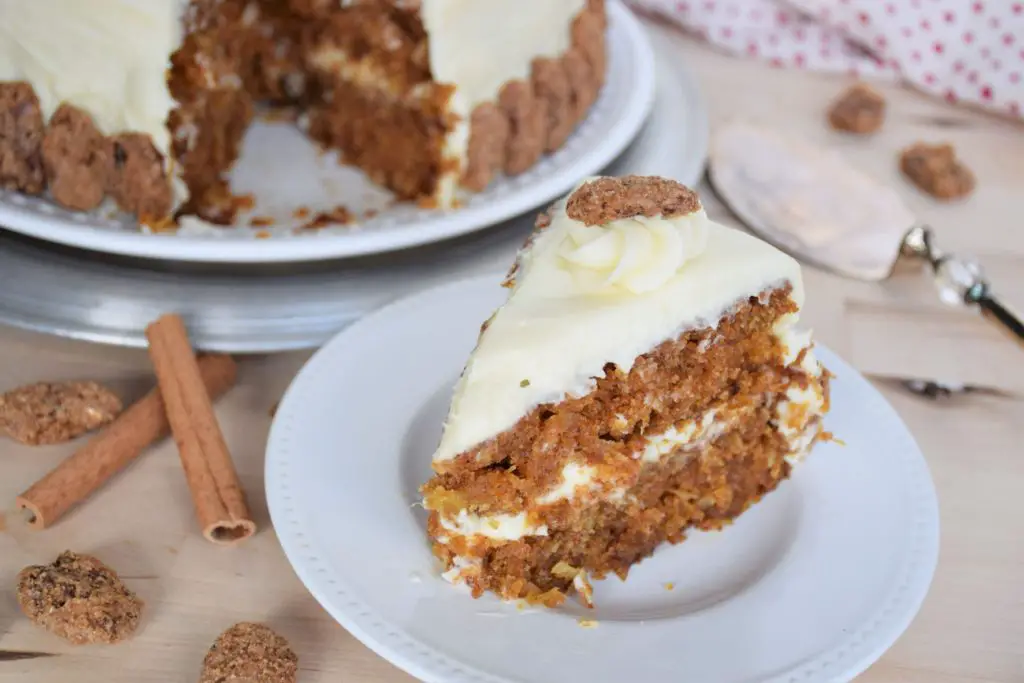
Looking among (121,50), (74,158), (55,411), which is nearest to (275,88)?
(121,50)

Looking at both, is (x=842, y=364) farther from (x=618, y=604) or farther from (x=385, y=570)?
(x=385, y=570)

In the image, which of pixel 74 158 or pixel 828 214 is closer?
pixel 74 158

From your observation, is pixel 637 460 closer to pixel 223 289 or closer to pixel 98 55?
pixel 223 289

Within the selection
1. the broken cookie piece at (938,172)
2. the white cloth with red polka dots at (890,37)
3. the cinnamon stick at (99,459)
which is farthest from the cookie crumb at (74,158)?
the broken cookie piece at (938,172)

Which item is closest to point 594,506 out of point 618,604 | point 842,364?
point 618,604

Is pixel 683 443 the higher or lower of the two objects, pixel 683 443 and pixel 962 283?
the higher
